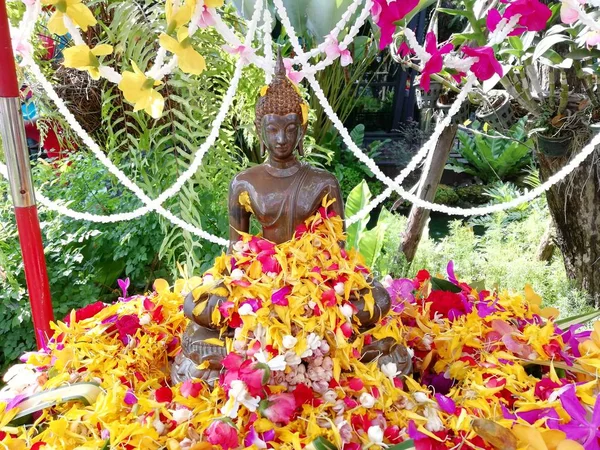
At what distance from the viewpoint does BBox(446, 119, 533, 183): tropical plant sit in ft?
14.9

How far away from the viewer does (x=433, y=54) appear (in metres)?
1.05

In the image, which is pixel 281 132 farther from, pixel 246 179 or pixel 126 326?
pixel 126 326

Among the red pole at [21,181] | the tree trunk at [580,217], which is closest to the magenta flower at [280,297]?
the red pole at [21,181]

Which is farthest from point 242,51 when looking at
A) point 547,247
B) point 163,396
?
point 547,247

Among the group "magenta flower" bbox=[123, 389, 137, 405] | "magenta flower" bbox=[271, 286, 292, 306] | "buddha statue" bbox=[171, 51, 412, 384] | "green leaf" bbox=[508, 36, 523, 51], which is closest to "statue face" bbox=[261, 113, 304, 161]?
"buddha statue" bbox=[171, 51, 412, 384]

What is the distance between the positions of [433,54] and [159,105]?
63 centimetres

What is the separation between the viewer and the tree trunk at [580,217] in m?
2.02

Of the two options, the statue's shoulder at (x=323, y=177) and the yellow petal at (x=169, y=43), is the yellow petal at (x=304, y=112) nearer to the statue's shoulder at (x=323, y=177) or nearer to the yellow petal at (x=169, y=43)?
the statue's shoulder at (x=323, y=177)

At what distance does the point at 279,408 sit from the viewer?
2.63 ft

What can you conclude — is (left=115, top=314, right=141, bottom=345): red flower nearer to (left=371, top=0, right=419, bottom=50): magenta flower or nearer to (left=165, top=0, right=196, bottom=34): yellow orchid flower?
(left=165, top=0, right=196, bottom=34): yellow orchid flower

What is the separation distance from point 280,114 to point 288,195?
0.52 ft

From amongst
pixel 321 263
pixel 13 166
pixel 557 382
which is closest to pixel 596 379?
pixel 557 382

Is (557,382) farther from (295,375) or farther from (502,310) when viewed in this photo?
(295,375)

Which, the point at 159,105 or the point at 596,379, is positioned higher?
the point at 159,105
